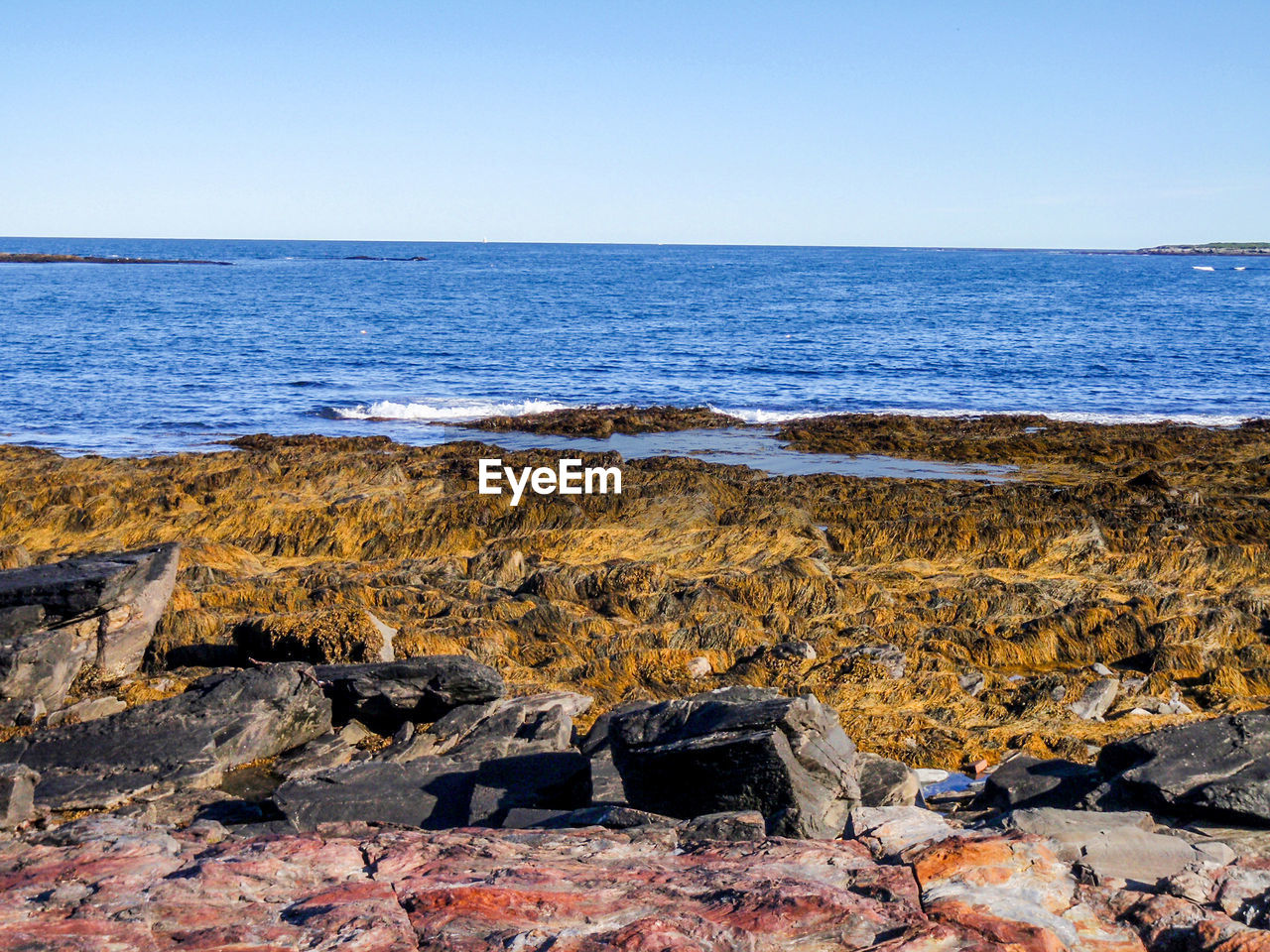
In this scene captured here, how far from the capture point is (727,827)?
17.6 feet

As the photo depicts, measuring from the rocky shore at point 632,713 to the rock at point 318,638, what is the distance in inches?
2.3

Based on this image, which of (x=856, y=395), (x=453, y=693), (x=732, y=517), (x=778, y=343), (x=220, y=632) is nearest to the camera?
(x=453, y=693)

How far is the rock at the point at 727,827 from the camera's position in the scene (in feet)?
17.4

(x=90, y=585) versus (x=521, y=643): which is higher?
(x=90, y=585)

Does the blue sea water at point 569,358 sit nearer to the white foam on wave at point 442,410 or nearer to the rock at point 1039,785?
the white foam on wave at point 442,410

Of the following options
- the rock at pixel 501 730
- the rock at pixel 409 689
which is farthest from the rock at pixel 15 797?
the rock at pixel 501 730

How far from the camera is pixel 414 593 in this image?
35.7ft

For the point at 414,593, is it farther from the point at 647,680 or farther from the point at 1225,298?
the point at 1225,298

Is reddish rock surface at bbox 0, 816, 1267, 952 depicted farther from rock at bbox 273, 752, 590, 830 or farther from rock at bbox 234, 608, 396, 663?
rock at bbox 234, 608, 396, 663

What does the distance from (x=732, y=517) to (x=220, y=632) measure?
6.82 metres

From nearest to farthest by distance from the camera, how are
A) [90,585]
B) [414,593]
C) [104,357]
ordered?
[90,585]
[414,593]
[104,357]

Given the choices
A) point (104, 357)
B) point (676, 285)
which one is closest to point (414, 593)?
point (104, 357)

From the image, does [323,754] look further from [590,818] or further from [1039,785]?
[1039,785]

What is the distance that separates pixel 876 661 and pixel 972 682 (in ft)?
2.78
